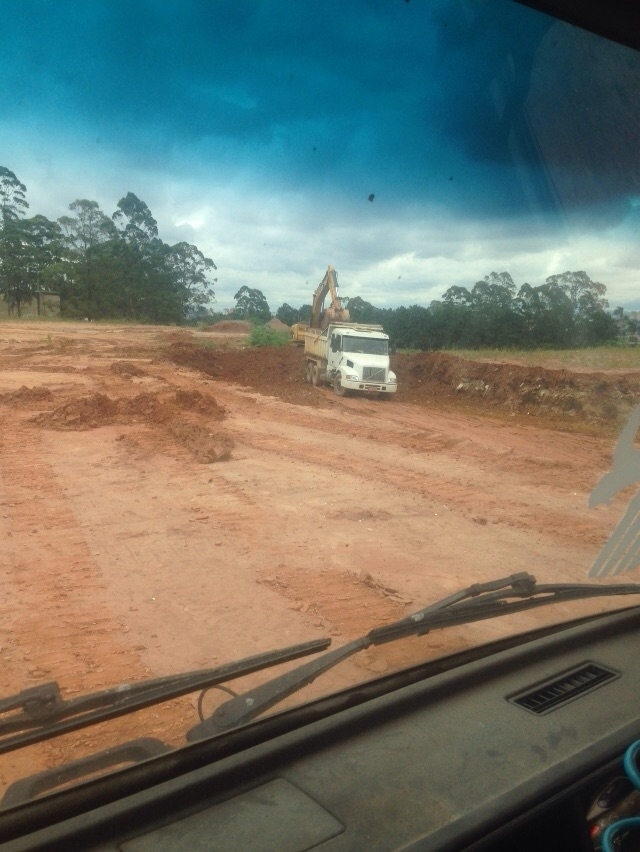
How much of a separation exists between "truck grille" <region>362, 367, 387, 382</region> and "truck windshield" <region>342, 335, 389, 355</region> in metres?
0.57

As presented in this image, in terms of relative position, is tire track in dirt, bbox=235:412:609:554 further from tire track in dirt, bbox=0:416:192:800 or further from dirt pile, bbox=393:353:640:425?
dirt pile, bbox=393:353:640:425

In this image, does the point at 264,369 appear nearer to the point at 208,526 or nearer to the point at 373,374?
the point at 373,374

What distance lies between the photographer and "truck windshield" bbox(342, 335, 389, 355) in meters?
19.1

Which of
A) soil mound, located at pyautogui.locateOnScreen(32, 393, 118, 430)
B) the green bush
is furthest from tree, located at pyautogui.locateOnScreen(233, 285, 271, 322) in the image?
soil mound, located at pyautogui.locateOnScreen(32, 393, 118, 430)

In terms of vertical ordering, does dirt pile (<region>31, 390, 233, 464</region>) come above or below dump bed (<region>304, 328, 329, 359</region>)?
below

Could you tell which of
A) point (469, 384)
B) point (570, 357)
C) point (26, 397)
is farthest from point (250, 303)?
point (469, 384)

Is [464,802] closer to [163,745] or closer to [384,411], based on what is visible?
[163,745]

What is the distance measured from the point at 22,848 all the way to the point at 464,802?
116cm

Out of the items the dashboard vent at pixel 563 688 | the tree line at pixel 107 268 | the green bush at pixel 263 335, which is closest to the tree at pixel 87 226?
the tree line at pixel 107 268

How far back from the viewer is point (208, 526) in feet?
18.5

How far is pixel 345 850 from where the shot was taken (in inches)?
72.4

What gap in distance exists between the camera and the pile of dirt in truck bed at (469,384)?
16.6 metres

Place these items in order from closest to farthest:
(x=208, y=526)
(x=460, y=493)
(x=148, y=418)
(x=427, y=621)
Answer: (x=427, y=621), (x=208, y=526), (x=460, y=493), (x=148, y=418)

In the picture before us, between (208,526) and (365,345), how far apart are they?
13948 millimetres
